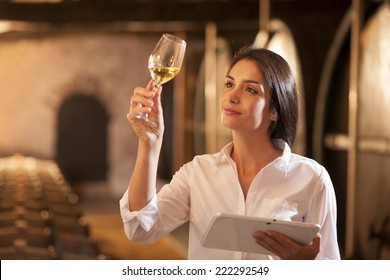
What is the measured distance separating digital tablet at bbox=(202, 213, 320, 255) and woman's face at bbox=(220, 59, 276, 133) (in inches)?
9.4

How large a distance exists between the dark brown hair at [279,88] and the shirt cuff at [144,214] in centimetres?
35

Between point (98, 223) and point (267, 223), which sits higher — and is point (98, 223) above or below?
below

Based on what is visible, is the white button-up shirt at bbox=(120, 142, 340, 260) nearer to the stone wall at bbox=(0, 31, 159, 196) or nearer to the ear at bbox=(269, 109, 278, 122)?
the ear at bbox=(269, 109, 278, 122)

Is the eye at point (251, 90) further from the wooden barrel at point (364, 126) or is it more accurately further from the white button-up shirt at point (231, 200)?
the wooden barrel at point (364, 126)

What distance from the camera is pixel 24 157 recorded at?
A: 11.1m

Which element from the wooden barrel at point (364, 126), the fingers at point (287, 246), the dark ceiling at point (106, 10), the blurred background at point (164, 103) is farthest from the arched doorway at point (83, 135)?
the fingers at point (287, 246)

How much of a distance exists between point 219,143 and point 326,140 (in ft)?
10.1

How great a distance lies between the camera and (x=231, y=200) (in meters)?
1.71

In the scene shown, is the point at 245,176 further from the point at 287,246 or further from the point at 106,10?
the point at 106,10

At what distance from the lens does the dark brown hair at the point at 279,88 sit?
65.7 inches

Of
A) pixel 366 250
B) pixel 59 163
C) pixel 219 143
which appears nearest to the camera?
pixel 366 250
